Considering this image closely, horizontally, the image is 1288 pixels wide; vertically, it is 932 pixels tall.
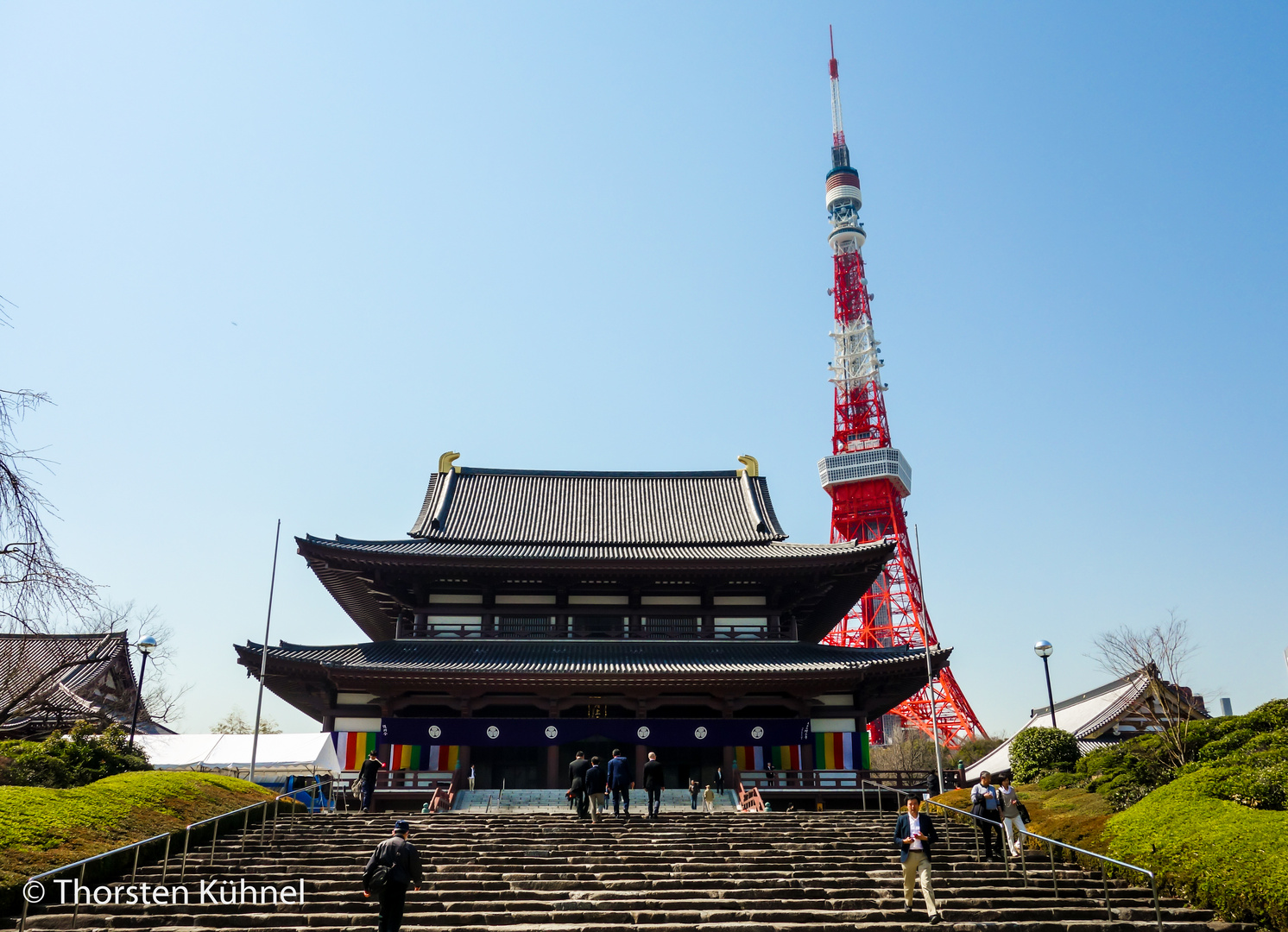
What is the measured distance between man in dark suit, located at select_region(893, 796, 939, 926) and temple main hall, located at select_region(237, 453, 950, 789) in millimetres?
12932

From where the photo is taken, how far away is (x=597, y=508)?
3619 centimetres

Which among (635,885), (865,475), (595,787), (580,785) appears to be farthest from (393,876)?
(865,475)

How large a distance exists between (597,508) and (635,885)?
2229 cm

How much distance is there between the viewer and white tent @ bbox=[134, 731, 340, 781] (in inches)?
1476

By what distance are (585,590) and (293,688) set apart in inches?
385

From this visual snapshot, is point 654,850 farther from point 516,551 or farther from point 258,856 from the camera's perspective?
point 516,551

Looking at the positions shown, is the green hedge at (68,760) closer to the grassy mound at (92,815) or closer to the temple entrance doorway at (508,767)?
the grassy mound at (92,815)

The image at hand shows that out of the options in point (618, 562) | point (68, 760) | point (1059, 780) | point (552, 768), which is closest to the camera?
point (68, 760)

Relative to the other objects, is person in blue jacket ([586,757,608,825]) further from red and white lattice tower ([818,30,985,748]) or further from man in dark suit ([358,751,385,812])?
red and white lattice tower ([818,30,985,748])

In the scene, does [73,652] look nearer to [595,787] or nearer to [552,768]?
[552,768]

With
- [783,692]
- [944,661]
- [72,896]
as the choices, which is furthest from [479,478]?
[72,896]

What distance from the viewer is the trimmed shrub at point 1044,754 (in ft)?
87.7

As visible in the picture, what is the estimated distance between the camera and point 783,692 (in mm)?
27234

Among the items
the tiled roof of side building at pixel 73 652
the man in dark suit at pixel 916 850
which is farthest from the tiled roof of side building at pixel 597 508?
the man in dark suit at pixel 916 850
